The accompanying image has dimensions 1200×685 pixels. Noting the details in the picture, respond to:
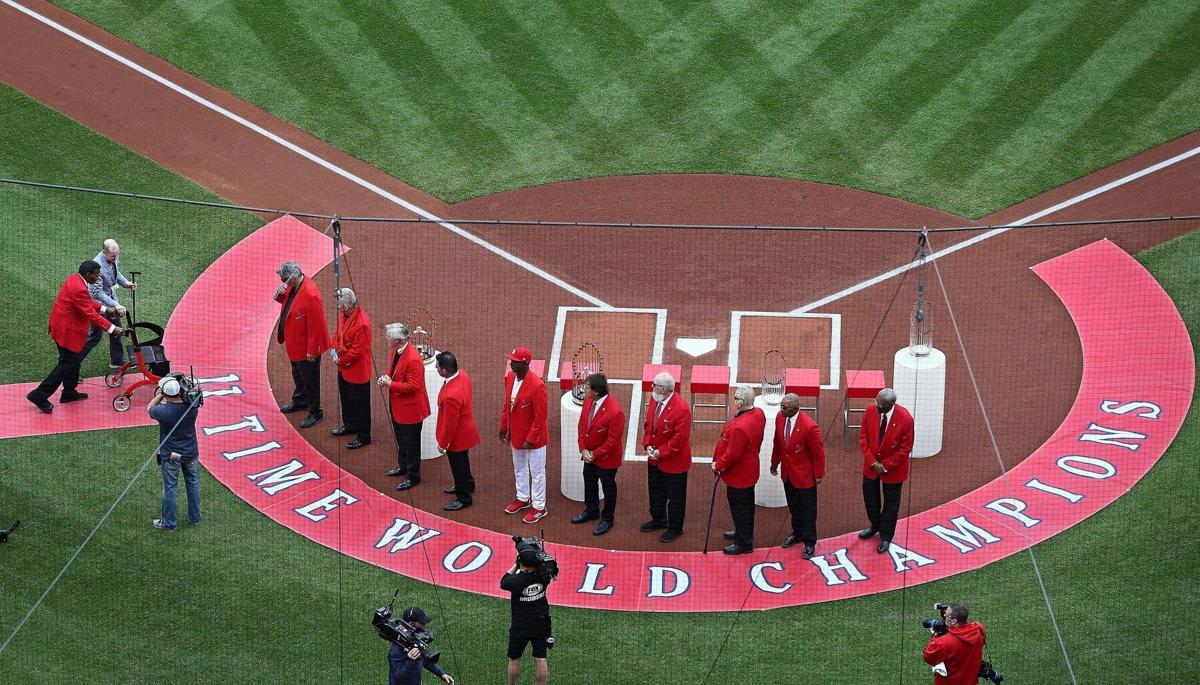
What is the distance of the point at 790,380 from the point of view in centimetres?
1428

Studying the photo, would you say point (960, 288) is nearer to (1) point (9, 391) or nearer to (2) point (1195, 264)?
(2) point (1195, 264)

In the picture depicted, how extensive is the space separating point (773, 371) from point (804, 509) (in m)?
2.70

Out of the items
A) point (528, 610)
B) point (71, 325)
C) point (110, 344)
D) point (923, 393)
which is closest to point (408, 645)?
point (528, 610)

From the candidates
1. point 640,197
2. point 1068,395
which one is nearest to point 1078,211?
point 1068,395

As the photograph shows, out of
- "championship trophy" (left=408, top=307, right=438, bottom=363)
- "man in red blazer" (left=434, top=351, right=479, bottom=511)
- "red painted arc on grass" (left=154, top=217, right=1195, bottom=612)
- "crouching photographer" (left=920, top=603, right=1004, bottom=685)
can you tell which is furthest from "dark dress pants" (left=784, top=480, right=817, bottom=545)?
"championship trophy" (left=408, top=307, right=438, bottom=363)

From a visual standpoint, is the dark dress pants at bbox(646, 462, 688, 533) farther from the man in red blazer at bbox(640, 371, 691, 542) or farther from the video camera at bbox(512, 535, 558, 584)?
the video camera at bbox(512, 535, 558, 584)

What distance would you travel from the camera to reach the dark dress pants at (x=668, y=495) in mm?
13008

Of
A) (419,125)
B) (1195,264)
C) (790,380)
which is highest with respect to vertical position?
(419,125)

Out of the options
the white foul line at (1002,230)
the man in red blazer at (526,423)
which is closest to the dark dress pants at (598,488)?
the man in red blazer at (526,423)

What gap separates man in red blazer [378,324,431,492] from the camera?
1338 cm

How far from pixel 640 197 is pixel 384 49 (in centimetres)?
447

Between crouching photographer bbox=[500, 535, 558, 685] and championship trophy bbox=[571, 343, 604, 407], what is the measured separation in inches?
124

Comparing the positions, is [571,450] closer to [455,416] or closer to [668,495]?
[668,495]

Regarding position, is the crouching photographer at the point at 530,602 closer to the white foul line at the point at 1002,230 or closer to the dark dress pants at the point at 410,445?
the dark dress pants at the point at 410,445
